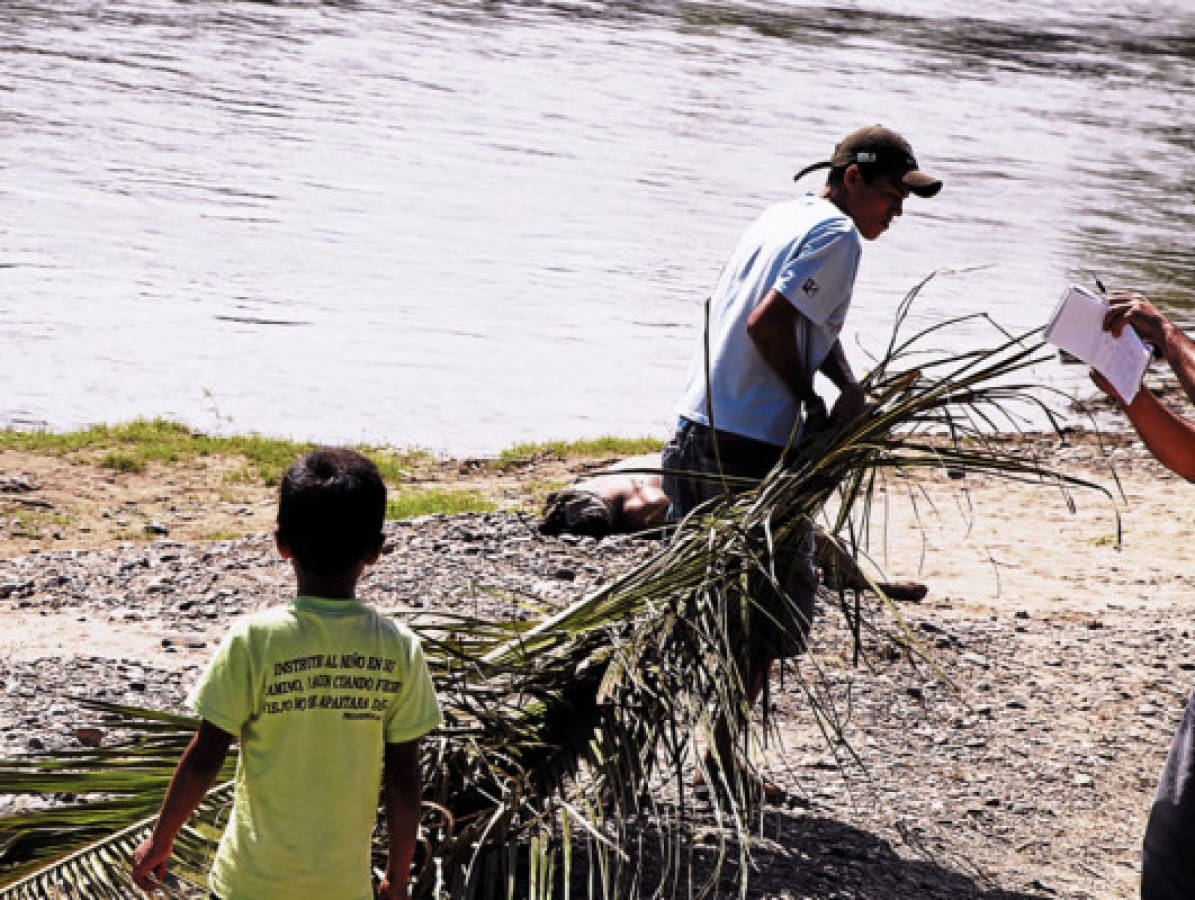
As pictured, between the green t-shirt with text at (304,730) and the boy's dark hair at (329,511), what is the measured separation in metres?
0.08

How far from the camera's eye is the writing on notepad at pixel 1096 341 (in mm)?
3553

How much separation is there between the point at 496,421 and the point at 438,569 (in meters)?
4.35

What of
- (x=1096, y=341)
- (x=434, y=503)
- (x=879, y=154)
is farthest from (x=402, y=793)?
(x=434, y=503)

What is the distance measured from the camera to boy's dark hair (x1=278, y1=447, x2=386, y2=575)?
2877mm

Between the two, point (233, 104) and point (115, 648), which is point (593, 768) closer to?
point (115, 648)

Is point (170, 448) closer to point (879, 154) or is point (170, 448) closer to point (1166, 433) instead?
point (879, 154)

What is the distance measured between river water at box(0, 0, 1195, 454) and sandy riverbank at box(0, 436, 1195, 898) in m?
2.42

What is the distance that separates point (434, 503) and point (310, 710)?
6.13 metres

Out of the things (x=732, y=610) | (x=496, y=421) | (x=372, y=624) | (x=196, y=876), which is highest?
Answer: (x=372, y=624)

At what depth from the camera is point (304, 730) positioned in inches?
113

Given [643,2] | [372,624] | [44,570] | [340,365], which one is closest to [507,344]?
[340,365]

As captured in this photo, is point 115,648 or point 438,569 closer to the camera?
point 115,648

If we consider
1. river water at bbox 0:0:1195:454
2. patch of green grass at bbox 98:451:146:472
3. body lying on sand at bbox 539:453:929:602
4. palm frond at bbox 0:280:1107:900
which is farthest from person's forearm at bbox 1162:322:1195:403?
river water at bbox 0:0:1195:454

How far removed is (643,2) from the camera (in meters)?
39.9
